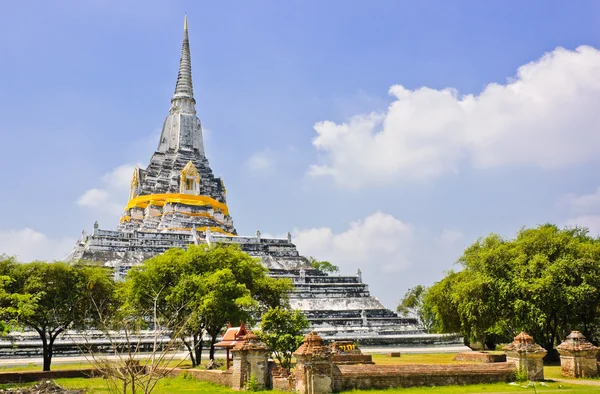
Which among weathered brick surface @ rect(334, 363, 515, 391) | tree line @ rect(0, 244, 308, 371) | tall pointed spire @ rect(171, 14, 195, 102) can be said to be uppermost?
tall pointed spire @ rect(171, 14, 195, 102)

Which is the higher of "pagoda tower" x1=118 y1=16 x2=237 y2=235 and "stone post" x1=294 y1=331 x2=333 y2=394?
"pagoda tower" x1=118 y1=16 x2=237 y2=235

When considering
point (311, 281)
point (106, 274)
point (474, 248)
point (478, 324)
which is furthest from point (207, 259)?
point (311, 281)

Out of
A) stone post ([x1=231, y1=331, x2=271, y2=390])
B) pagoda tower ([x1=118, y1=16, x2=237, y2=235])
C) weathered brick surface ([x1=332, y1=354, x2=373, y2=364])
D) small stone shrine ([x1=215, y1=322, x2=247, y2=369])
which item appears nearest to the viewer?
stone post ([x1=231, y1=331, x2=271, y2=390])

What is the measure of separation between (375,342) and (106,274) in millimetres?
19349

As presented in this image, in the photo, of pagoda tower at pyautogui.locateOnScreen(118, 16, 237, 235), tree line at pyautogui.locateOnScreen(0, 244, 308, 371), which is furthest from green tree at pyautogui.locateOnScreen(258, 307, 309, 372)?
pagoda tower at pyautogui.locateOnScreen(118, 16, 237, 235)

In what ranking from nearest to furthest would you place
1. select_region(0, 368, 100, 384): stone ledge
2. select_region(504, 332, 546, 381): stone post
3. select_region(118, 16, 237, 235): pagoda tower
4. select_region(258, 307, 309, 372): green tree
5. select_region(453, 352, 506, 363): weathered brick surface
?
select_region(504, 332, 546, 381): stone post, select_region(258, 307, 309, 372): green tree, select_region(0, 368, 100, 384): stone ledge, select_region(453, 352, 506, 363): weathered brick surface, select_region(118, 16, 237, 235): pagoda tower

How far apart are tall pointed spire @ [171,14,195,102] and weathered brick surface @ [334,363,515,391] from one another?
56181 mm

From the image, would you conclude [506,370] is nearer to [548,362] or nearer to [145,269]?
[548,362]

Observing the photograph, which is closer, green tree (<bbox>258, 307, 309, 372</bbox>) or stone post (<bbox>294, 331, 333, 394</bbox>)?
stone post (<bbox>294, 331, 333, 394</bbox>)

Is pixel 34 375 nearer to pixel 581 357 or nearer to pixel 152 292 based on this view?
pixel 152 292

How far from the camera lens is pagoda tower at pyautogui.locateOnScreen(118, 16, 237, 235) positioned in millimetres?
59219

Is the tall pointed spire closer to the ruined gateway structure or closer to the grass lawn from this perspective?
the ruined gateway structure

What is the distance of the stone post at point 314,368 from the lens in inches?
607

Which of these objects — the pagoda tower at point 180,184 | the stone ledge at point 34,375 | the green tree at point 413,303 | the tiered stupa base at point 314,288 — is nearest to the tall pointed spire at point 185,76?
the pagoda tower at point 180,184
